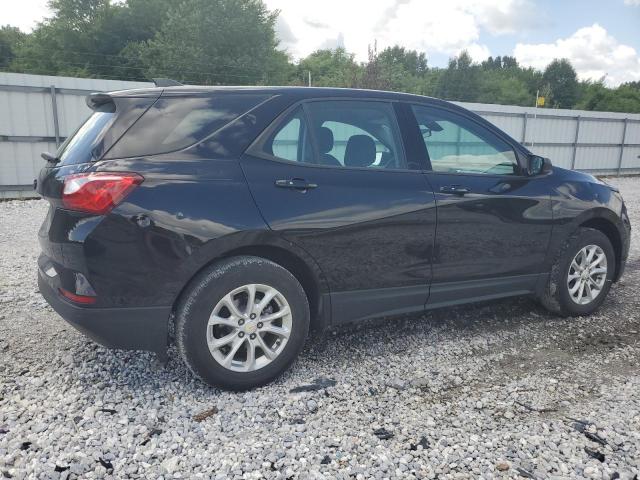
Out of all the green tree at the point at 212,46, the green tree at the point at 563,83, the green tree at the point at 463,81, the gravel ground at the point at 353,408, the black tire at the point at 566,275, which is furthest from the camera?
the green tree at the point at 563,83

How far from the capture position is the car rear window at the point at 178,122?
110 inches

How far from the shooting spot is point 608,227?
4.48 metres

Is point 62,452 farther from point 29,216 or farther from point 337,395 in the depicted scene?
point 29,216

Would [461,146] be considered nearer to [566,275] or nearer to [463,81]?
[566,275]

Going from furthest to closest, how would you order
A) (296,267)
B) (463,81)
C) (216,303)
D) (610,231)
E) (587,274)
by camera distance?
(463,81) → (610,231) → (587,274) → (296,267) → (216,303)

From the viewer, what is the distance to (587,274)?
4.32 meters

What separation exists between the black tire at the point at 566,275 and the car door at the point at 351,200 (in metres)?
1.37

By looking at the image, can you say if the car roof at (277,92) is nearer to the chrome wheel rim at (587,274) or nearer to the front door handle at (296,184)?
the front door handle at (296,184)

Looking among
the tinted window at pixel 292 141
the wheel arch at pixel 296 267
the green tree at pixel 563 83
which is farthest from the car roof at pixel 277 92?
the green tree at pixel 563 83

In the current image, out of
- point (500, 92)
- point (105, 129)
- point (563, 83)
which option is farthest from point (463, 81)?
point (105, 129)

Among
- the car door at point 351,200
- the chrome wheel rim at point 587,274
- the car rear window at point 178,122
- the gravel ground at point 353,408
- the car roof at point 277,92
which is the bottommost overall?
the gravel ground at point 353,408

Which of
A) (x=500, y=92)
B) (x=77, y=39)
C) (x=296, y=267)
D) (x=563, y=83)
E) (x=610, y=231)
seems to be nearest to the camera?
(x=296, y=267)

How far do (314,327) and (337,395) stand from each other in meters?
0.48

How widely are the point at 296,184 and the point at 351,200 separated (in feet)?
1.24
